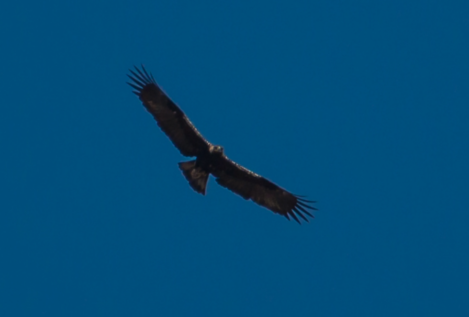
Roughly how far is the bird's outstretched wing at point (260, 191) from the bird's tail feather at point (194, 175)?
2.03 ft

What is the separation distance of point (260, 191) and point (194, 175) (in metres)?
2.17

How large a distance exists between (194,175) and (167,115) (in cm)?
180

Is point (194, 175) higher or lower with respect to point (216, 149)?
lower

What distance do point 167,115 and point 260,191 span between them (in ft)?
11.5

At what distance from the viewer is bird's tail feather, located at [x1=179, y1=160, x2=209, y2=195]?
885 inches

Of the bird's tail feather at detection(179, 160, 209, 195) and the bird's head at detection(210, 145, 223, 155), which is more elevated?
the bird's head at detection(210, 145, 223, 155)

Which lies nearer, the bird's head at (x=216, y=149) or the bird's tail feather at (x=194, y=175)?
the bird's tail feather at (x=194, y=175)

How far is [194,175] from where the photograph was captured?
890 inches

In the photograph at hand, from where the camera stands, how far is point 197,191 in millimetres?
22438

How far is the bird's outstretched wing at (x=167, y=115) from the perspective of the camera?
22.6 m

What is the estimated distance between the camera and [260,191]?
931 inches

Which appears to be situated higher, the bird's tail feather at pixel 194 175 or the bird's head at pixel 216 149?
the bird's head at pixel 216 149

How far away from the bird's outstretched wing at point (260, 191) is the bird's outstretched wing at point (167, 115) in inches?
45.4

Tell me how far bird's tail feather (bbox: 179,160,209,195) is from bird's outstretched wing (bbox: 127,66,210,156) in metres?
0.40
